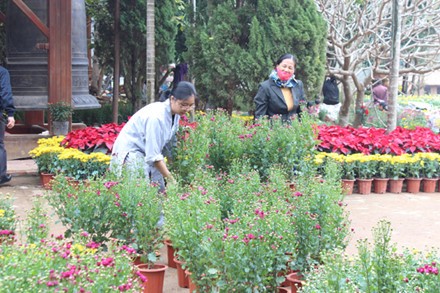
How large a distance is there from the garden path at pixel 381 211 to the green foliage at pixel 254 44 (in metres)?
3.69

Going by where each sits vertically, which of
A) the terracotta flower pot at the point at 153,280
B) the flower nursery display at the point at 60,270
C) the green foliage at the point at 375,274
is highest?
the flower nursery display at the point at 60,270

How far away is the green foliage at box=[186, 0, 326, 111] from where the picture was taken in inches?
500

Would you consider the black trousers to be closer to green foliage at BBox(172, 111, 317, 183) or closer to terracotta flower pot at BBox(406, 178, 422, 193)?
green foliage at BBox(172, 111, 317, 183)

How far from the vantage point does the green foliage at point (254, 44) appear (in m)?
12.7

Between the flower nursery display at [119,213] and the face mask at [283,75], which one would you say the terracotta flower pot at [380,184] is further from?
the flower nursery display at [119,213]

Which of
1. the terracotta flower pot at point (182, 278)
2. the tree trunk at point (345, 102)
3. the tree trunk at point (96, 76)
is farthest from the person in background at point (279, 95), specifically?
the tree trunk at point (96, 76)

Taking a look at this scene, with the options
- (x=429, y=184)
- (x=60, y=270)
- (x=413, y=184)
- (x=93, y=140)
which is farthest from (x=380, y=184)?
(x=60, y=270)

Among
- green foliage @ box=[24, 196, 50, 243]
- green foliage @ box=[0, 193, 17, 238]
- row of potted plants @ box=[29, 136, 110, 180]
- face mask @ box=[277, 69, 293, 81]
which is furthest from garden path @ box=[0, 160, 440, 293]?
face mask @ box=[277, 69, 293, 81]

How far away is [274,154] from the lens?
25.6ft

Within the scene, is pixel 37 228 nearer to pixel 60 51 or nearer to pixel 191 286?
pixel 191 286

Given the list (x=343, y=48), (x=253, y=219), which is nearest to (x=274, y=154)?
(x=253, y=219)

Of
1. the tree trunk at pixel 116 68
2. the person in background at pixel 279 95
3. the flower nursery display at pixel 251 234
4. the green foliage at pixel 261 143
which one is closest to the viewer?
the flower nursery display at pixel 251 234

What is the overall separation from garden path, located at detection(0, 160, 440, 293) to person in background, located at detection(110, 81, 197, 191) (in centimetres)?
83

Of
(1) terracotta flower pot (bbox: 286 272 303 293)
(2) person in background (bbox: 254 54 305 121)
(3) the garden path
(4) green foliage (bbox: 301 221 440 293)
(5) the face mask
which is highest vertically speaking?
(5) the face mask
